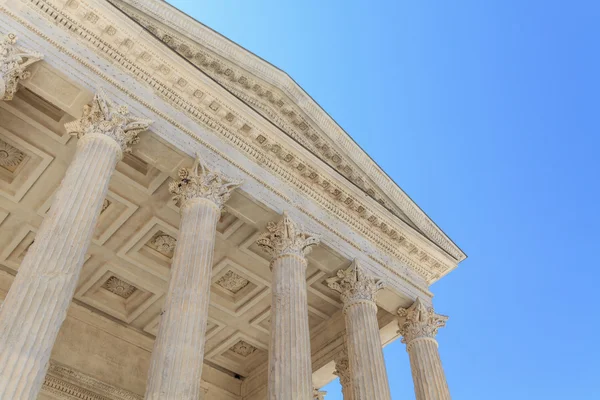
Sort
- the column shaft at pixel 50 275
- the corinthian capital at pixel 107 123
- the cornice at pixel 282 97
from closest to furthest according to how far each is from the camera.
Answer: the column shaft at pixel 50 275
the corinthian capital at pixel 107 123
the cornice at pixel 282 97

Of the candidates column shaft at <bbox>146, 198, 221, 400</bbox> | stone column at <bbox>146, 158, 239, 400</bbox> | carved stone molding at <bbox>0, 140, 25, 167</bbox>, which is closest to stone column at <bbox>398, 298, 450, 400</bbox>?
stone column at <bbox>146, 158, 239, 400</bbox>

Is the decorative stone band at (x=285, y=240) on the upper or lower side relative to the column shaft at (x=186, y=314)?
upper

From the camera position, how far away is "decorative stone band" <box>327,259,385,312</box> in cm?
1541

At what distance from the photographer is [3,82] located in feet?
35.7

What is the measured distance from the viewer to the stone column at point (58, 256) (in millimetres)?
8039

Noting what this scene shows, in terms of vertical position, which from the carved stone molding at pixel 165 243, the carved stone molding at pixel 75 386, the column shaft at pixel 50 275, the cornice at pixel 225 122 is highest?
the cornice at pixel 225 122

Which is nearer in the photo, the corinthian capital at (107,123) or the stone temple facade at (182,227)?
the stone temple facade at (182,227)

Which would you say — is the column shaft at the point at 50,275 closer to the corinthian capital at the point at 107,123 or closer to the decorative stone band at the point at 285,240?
the corinthian capital at the point at 107,123

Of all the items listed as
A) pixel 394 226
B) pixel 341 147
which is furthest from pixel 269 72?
pixel 394 226

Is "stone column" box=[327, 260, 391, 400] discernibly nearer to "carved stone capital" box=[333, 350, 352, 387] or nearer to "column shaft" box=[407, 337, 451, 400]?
"column shaft" box=[407, 337, 451, 400]

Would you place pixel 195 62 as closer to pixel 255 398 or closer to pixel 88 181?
pixel 88 181

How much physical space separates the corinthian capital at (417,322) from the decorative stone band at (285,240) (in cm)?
418

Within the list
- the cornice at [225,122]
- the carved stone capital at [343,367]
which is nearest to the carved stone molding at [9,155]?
the cornice at [225,122]

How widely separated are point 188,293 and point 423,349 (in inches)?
311
